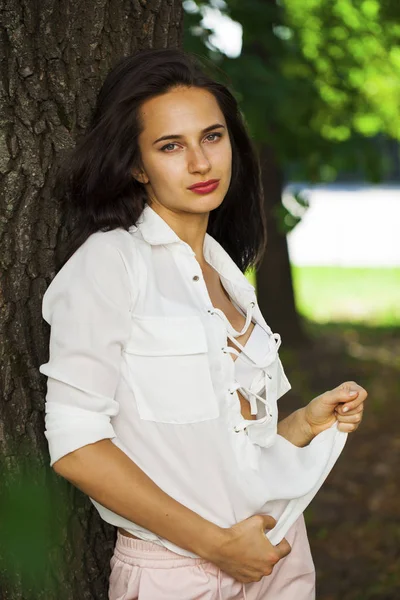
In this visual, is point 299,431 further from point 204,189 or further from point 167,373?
point 204,189

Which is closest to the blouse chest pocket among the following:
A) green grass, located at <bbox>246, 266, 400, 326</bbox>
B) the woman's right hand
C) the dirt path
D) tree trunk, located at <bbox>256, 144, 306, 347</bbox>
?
the woman's right hand

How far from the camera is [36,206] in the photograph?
91.4 inches

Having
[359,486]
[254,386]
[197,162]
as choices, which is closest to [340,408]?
[254,386]

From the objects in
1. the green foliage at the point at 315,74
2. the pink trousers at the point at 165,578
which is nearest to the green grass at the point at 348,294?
the green foliage at the point at 315,74

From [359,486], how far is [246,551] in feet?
14.2

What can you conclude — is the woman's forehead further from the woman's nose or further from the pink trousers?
the pink trousers

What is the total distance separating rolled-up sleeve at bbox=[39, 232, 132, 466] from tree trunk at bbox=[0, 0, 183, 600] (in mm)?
334

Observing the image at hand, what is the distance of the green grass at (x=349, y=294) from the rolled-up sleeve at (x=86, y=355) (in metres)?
9.20

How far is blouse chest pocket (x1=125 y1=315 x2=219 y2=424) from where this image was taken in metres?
2.01

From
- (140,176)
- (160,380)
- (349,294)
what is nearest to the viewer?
(160,380)

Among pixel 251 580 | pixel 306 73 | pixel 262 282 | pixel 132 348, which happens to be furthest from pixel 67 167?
pixel 262 282

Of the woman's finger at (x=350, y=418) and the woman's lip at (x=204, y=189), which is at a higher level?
the woman's lip at (x=204, y=189)

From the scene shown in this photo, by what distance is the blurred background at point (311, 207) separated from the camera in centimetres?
519

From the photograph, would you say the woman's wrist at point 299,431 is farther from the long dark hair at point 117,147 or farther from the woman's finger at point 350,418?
the long dark hair at point 117,147
